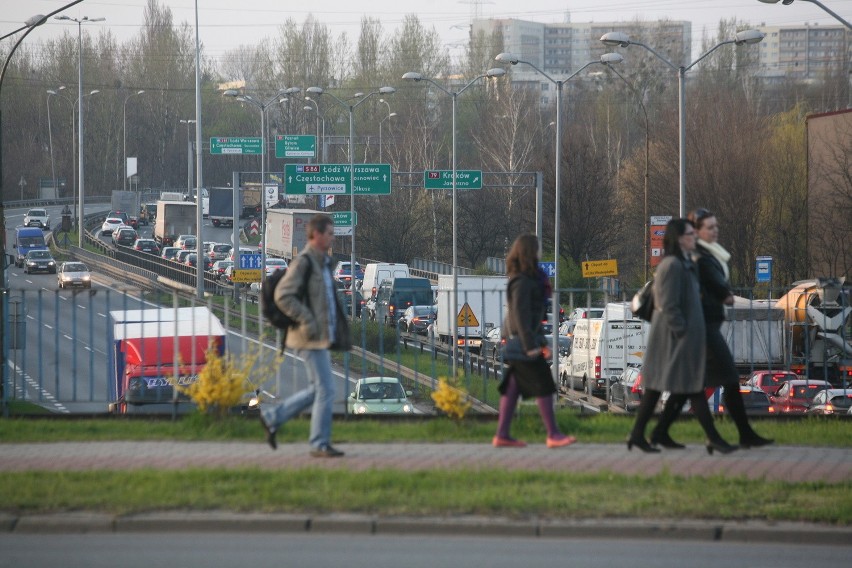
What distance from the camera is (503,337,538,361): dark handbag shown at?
955cm

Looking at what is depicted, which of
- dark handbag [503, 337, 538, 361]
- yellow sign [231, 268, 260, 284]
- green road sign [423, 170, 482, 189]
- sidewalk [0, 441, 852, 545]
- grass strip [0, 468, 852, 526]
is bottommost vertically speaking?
yellow sign [231, 268, 260, 284]

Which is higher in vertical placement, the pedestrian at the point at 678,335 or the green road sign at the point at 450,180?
the green road sign at the point at 450,180

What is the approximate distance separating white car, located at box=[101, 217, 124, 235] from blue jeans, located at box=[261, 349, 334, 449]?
86.2 meters

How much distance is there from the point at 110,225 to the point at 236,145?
134ft

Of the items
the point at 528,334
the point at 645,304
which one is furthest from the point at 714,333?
the point at 528,334

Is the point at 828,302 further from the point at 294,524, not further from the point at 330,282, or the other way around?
the point at 294,524

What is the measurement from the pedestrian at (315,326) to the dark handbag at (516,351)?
4.00 ft

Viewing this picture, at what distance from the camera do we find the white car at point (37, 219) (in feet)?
303

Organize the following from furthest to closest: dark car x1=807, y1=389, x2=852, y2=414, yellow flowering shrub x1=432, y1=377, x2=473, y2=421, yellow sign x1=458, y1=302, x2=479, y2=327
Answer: dark car x1=807, y1=389, x2=852, y2=414 < yellow sign x1=458, y1=302, x2=479, y2=327 < yellow flowering shrub x1=432, y1=377, x2=473, y2=421

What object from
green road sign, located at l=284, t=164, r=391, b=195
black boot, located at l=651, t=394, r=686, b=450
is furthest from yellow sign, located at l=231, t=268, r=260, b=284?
black boot, located at l=651, t=394, r=686, b=450

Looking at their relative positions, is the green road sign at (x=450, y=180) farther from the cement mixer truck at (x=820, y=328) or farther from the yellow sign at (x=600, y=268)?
the cement mixer truck at (x=820, y=328)

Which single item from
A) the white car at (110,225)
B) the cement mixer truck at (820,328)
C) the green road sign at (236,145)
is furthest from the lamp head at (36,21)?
the white car at (110,225)

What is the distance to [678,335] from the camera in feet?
30.4

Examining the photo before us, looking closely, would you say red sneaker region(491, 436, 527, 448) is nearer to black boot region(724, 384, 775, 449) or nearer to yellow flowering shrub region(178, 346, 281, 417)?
black boot region(724, 384, 775, 449)
